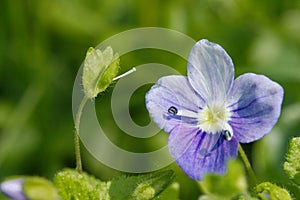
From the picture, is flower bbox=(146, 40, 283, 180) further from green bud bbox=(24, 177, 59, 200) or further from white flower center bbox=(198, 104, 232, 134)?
green bud bbox=(24, 177, 59, 200)

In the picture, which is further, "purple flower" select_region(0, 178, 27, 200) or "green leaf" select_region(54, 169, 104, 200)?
"purple flower" select_region(0, 178, 27, 200)

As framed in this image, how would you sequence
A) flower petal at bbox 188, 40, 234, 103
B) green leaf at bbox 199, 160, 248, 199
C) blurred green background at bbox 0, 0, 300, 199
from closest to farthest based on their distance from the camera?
green leaf at bbox 199, 160, 248, 199, flower petal at bbox 188, 40, 234, 103, blurred green background at bbox 0, 0, 300, 199

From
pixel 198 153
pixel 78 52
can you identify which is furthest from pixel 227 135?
pixel 78 52

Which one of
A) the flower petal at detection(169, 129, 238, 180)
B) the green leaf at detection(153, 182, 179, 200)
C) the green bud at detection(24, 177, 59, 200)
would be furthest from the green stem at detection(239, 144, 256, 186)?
the green bud at detection(24, 177, 59, 200)

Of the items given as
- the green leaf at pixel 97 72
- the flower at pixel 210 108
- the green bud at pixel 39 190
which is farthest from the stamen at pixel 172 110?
the green bud at pixel 39 190

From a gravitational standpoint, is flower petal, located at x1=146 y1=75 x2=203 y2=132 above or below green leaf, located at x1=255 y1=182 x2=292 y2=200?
above

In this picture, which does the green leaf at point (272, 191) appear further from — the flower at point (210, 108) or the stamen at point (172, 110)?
the stamen at point (172, 110)

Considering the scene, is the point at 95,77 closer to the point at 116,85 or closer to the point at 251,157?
the point at 251,157

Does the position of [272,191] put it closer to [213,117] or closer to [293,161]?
[293,161]
